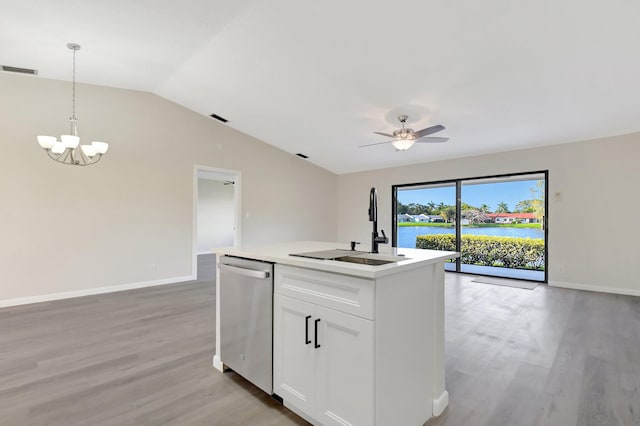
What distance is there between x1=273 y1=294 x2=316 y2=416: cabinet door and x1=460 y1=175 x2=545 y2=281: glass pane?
5.52 meters

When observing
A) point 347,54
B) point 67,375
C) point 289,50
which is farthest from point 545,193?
point 67,375

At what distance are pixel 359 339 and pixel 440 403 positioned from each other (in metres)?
0.85

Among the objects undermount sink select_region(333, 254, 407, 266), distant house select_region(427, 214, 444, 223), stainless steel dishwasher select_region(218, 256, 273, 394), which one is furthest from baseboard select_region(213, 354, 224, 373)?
distant house select_region(427, 214, 444, 223)

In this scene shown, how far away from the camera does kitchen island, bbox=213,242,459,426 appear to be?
4.52ft

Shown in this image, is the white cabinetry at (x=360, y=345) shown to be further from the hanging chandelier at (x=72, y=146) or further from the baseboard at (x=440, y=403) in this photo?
the hanging chandelier at (x=72, y=146)

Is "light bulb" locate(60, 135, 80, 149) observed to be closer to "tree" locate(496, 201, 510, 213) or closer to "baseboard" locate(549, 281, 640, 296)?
"tree" locate(496, 201, 510, 213)

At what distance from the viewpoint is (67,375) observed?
222 cm

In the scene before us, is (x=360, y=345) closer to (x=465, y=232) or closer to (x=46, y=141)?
(x=46, y=141)

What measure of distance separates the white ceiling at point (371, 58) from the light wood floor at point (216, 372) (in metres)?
2.64

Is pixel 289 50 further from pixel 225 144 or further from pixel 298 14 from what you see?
pixel 225 144

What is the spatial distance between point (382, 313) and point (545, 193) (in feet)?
18.0

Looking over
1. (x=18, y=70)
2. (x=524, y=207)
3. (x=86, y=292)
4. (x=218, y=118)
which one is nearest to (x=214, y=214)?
(x=218, y=118)

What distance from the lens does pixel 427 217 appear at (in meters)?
7.05

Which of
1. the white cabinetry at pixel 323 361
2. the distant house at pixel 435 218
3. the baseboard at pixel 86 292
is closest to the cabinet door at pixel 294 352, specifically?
the white cabinetry at pixel 323 361
